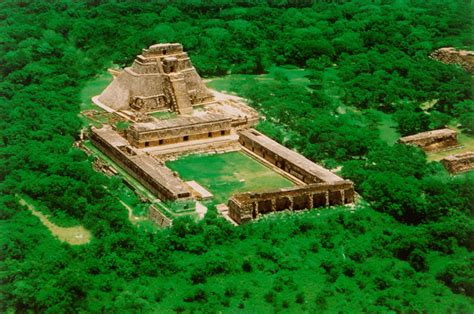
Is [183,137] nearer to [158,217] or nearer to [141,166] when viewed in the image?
[141,166]

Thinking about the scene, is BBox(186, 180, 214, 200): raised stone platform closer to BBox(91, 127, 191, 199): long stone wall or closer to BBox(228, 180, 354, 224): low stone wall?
BBox(91, 127, 191, 199): long stone wall

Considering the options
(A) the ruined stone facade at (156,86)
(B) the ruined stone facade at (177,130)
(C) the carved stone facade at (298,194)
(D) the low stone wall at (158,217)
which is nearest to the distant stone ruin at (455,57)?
(A) the ruined stone facade at (156,86)

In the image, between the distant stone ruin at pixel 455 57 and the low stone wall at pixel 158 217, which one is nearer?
the low stone wall at pixel 158 217

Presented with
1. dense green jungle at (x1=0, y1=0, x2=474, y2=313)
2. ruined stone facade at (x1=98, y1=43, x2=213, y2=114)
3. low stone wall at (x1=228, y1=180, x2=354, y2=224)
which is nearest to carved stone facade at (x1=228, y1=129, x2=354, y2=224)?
low stone wall at (x1=228, y1=180, x2=354, y2=224)

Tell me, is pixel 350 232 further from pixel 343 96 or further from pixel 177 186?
pixel 343 96

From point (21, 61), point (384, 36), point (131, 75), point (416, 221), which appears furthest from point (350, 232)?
point (384, 36)

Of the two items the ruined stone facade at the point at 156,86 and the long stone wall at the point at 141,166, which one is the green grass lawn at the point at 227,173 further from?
the ruined stone facade at the point at 156,86

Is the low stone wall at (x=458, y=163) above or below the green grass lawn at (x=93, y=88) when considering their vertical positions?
→ below
